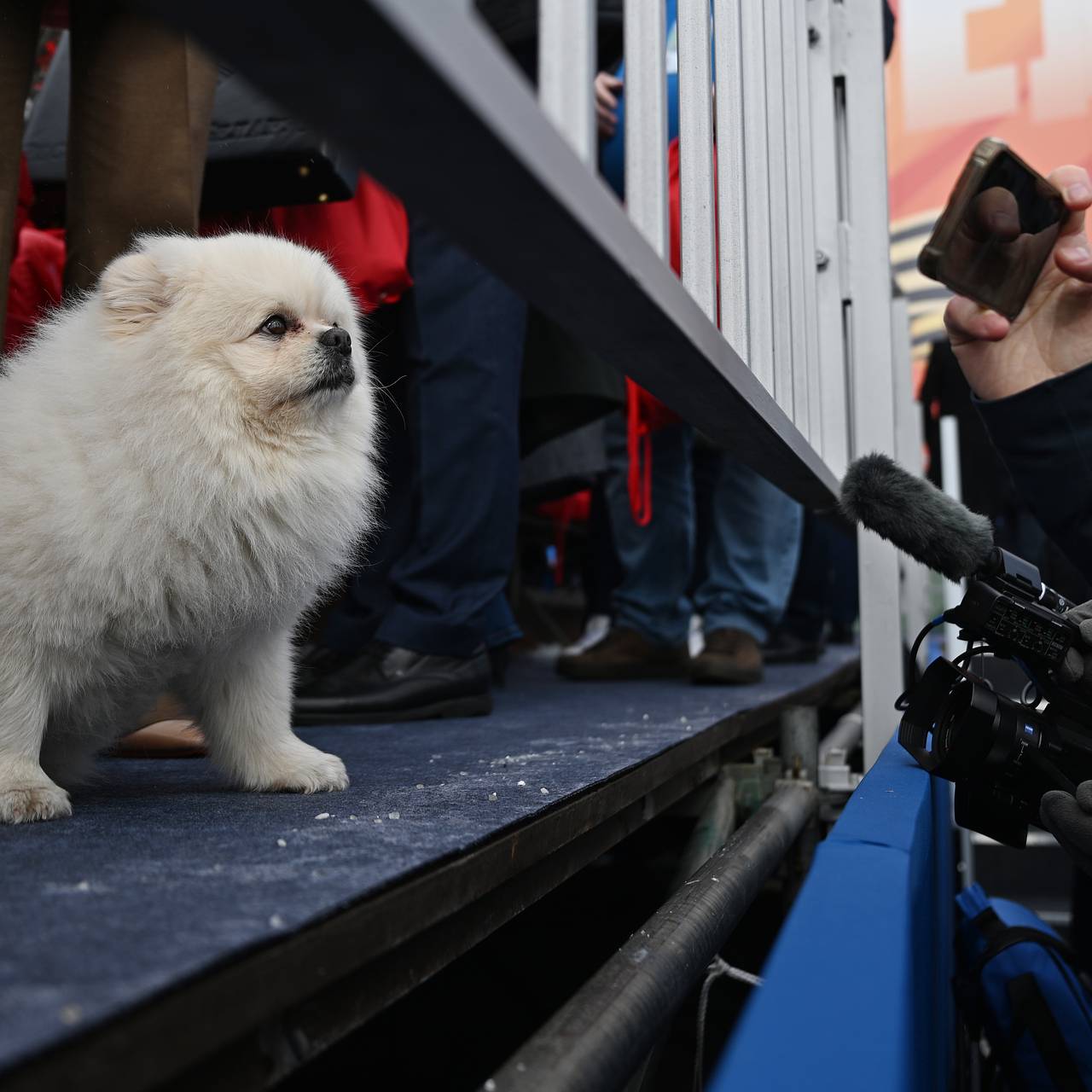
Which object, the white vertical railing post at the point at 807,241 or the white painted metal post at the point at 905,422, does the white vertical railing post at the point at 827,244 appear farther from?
the white painted metal post at the point at 905,422

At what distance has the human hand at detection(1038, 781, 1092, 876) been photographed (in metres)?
0.97

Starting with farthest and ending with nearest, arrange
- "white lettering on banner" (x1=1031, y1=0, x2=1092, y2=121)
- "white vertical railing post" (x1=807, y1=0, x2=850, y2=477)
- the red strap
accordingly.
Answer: "white lettering on banner" (x1=1031, y1=0, x2=1092, y2=121), the red strap, "white vertical railing post" (x1=807, y1=0, x2=850, y2=477)

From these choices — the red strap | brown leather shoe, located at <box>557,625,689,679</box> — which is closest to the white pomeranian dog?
the red strap

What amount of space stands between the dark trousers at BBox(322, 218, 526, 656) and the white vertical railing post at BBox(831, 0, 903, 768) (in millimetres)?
713

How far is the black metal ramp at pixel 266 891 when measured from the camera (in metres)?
0.53

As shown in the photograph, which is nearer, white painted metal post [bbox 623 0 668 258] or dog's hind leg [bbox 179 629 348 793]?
white painted metal post [bbox 623 0 668 258]

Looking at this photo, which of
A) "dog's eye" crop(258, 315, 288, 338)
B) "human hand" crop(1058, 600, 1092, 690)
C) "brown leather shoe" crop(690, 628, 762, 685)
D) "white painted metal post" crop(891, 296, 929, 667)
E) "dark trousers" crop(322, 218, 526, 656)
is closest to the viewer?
"human hand" crop(1058, 600, 1092, 690)

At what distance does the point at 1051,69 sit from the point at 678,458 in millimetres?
4254

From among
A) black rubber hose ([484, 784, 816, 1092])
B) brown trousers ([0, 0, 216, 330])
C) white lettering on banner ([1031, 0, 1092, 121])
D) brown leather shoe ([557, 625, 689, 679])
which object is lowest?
black rubber hose ([484, 784, 816, 1092])

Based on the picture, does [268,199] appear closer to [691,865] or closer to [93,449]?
[93,449]

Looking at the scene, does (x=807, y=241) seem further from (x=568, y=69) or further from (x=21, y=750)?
(x=21, y=750)

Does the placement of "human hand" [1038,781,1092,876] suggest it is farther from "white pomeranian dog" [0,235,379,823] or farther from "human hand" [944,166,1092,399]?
"white pomeranian dog" [0,235,379,823]

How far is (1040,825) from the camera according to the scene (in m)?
1.08

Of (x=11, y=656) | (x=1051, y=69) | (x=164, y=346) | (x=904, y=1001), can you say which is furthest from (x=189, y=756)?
(x=1051, y=69)
